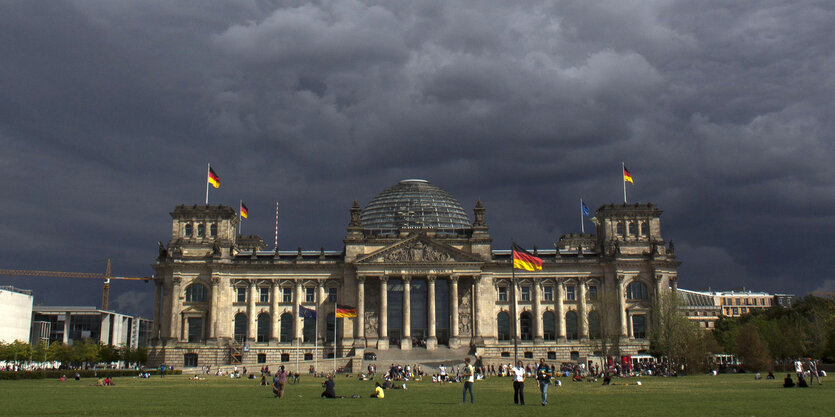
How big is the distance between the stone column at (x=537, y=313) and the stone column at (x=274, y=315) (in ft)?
123

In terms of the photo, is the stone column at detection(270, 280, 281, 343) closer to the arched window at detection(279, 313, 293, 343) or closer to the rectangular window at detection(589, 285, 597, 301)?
the arched window at detection(279, 313, 293, 343)

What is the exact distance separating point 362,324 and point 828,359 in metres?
60.2

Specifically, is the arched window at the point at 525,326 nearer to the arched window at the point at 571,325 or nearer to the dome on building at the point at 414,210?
the arched window at the point at 571,325

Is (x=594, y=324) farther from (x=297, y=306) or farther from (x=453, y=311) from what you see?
(x=297, y=306)

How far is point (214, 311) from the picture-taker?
349 ft

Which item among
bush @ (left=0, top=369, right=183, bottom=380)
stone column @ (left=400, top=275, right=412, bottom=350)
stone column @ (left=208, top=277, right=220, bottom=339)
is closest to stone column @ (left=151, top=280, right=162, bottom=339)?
stone column @ (left=208, top=277, right=220, bottom=339)

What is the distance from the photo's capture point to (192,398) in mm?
39719

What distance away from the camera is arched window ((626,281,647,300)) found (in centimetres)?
10800

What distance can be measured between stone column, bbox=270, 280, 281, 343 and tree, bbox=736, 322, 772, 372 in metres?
62.0

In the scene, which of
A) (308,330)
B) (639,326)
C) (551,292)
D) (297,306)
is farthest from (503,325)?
(297,306)

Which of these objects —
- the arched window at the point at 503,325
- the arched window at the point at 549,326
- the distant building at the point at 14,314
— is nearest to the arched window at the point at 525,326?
the arched window at the point at 503,325

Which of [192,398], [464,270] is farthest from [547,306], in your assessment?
[192,398]

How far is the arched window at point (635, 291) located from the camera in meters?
108

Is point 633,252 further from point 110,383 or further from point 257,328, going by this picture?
point 110,383
